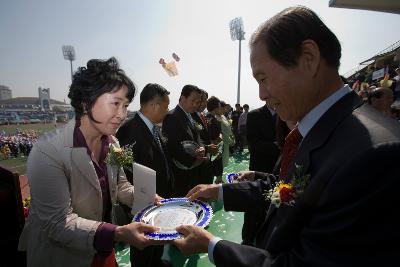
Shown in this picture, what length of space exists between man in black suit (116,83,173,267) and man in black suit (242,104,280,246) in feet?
4.21

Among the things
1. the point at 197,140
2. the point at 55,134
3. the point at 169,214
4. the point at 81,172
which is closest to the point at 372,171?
the point at 169,214

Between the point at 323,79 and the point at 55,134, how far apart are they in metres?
1.73

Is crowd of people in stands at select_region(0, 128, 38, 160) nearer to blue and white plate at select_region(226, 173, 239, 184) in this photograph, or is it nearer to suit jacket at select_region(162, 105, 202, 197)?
suit jacket at select_region(162, 105, 202, 197)

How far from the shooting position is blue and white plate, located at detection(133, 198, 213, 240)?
175 cm

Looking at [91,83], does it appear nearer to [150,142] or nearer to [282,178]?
[282,178]

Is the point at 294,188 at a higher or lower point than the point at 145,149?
higher

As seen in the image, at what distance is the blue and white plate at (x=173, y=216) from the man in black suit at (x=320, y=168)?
0.14 m

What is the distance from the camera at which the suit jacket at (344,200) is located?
0.89m

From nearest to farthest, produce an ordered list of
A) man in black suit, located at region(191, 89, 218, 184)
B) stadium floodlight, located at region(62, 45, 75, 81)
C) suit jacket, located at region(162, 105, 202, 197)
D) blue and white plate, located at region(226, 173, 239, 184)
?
blue and white plate, located at region(226, 173, 239, 184), suit jacket, located at region(162, 105, 202, 197), man in black suit, located at region(191, 89, 218, 184), stadium floodlight, located at region(62, 45, 75, 81)

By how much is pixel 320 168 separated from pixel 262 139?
3.25 metres

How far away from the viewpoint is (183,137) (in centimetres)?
504

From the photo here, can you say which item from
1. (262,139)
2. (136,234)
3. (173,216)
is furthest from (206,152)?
(136,234)

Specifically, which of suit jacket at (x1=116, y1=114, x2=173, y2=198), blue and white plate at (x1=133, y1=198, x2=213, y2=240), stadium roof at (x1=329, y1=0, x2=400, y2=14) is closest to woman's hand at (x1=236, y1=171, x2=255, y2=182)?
blue and white plate at (x1=133, y1=198, x2=213, y2=240)

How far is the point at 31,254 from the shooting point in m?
1.95
